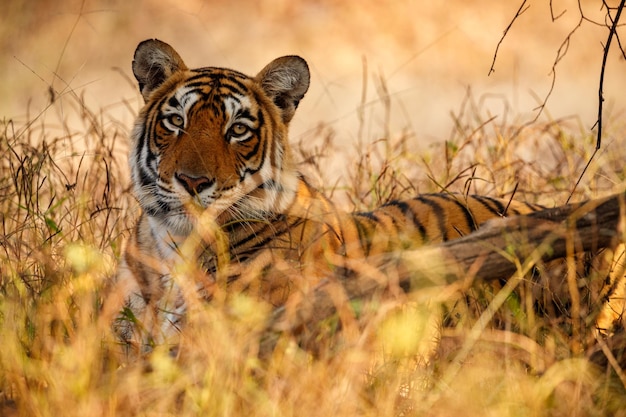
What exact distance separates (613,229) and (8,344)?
4.75 ft

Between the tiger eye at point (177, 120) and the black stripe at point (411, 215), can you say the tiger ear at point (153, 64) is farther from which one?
the black stripe at point (411, 215)

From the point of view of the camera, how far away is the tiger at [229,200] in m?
2.91

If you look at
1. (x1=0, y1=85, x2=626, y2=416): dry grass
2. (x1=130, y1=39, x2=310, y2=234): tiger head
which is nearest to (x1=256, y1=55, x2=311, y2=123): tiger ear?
(x1=130, y1=39, x2=310, y2=234): tiger head

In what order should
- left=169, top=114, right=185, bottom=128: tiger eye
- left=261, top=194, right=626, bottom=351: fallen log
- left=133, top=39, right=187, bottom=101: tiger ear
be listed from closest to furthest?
left=261, top=194, right=626, bottom=351: fallen log < left=169, top=114, right=185, bottom=128: tiger eye < left=133, top=39, right=187, bottom=101: tiger ear

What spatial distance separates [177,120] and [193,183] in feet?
1.16

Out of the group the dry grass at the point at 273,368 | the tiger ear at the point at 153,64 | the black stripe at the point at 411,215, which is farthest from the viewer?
the black stripe at the point at 411,215

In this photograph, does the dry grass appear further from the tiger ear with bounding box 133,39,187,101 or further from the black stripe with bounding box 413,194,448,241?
the tiger ear with bounding box 133,39,187,101

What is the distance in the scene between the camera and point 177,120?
10.5 feet

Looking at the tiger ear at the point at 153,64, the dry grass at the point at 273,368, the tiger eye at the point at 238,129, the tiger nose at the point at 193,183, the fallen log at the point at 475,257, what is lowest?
the dry grass at the point at 273,368

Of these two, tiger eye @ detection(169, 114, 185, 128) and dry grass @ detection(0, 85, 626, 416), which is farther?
tiger eye @ detection(169, 114, 185, 128)

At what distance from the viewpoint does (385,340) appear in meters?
2.29

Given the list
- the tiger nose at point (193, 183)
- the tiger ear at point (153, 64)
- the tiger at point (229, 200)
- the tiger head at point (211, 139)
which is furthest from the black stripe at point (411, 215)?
the tiger ear at point (153, 64)

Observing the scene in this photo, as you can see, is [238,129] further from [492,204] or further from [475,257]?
[475,257]

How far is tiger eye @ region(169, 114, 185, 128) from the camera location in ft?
10.5
